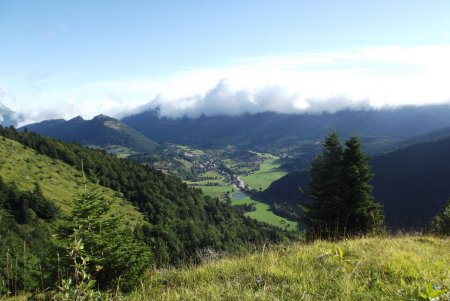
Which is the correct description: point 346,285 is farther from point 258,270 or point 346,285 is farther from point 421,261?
point 421,261

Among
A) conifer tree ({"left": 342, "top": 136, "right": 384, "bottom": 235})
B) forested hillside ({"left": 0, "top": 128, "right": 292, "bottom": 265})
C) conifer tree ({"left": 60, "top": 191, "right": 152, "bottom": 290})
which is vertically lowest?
forested hillside ({"left": 0, "top": 128, "right": 292, "bottom": 265})

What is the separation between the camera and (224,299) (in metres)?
5.39

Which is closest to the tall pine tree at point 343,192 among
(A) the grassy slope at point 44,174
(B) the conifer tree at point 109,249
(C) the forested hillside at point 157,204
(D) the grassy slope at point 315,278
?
(B) the conifer tree at point 109,249

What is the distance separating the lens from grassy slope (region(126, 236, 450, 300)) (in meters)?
5.37

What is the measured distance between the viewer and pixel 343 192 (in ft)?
122

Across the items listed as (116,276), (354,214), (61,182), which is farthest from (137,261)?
(61,182)

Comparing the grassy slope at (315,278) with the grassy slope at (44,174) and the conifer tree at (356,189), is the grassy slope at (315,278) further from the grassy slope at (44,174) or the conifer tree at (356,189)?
the grassy slope at (44,174)

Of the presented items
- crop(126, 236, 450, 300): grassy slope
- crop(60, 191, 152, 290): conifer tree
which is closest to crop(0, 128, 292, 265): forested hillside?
crop(60, 191, 152, 290): conifer tree

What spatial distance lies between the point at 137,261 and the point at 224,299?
6.53 m

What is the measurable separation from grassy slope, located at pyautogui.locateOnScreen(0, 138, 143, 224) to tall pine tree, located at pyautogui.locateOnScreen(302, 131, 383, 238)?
10678 centimetres

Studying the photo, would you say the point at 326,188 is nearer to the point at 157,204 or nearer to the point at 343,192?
the point at 343,192

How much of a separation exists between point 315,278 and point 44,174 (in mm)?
170453

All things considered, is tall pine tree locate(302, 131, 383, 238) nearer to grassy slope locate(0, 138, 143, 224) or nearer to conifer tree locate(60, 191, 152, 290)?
conifer tree locate(60, 191, 152, 290)

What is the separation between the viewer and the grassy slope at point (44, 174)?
139 metres
